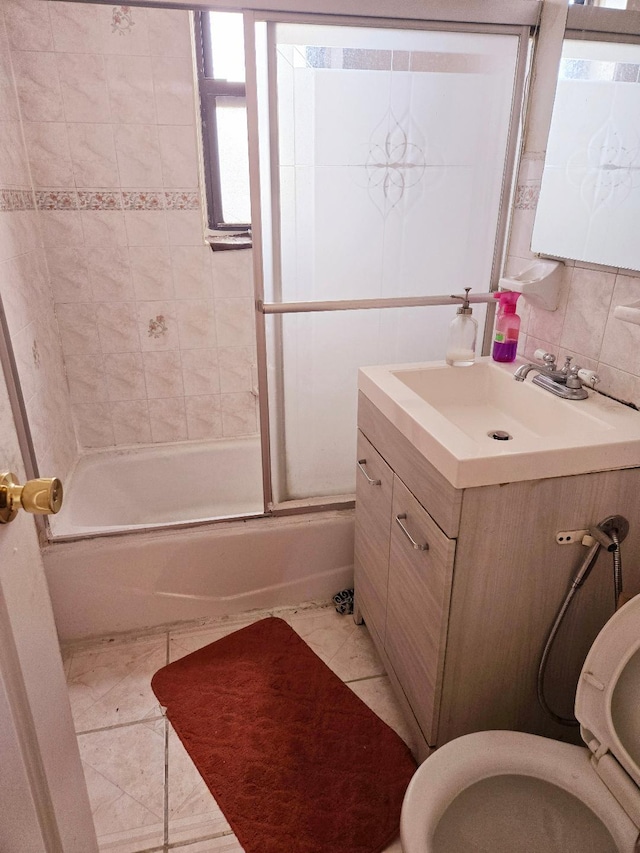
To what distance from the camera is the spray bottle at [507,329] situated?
5.51ft

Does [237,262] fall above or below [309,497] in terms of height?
above

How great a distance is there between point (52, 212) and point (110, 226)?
0.72 feet

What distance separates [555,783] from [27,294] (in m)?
2.11

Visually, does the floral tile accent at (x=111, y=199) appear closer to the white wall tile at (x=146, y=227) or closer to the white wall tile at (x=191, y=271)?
the white wall tile at (x=146, y=227)

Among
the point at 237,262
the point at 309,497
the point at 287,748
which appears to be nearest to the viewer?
the point at 287,748

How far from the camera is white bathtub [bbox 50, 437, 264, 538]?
2.46 m

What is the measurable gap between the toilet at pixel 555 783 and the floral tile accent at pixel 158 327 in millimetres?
2012

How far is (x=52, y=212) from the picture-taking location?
226 centimetres

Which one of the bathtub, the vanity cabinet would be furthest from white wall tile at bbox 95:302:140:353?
the vanity cabinet

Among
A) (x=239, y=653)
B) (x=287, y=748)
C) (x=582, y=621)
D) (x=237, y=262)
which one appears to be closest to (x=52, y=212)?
(x=237, y=262)

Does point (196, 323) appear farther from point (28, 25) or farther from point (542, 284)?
point (542, 284)

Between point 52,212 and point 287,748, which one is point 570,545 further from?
point 52,212

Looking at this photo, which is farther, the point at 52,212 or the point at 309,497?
the point at 52,212

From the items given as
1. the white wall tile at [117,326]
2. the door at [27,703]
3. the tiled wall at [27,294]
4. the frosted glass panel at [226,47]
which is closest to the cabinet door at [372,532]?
the door at [27,703]
